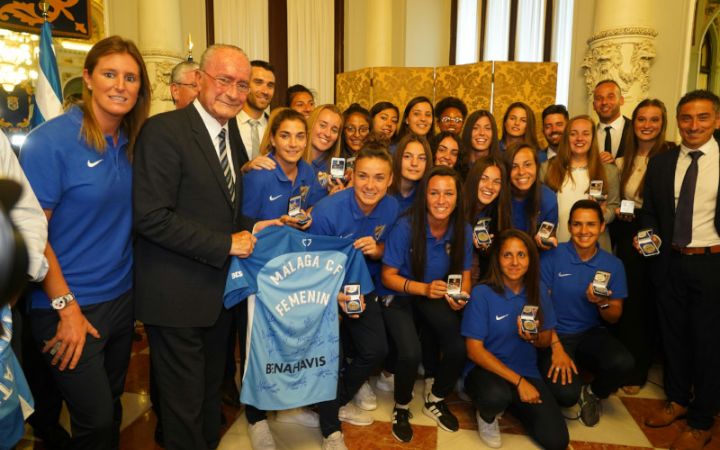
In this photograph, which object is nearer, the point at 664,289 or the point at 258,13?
the point at 664,289

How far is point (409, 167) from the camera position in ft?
11.4

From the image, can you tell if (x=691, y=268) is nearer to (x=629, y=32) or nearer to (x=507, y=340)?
(x=507, y=340)

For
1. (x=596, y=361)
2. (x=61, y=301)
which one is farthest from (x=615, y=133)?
(x=61, y=301)

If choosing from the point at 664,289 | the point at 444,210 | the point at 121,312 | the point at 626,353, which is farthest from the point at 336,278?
the point at 664,289

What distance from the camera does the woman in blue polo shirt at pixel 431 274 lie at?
317 centimetres

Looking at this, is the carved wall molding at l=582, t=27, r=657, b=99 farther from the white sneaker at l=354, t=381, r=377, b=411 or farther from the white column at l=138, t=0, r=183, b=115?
the white column at l=138, t=0, r=183, b=115

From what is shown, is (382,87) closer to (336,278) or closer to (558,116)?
(558,116)

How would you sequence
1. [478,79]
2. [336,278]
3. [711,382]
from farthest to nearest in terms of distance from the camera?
[478,79] → [711,382] → [336,278]

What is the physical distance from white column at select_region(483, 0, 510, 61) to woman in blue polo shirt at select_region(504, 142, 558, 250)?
301 inches

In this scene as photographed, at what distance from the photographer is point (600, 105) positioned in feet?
14.3

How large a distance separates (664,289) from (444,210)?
1.59 meters

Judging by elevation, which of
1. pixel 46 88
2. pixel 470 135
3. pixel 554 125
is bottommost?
pixel 470 135

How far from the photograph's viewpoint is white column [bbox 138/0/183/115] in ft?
24.3

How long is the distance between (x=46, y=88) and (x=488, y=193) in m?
3.95
